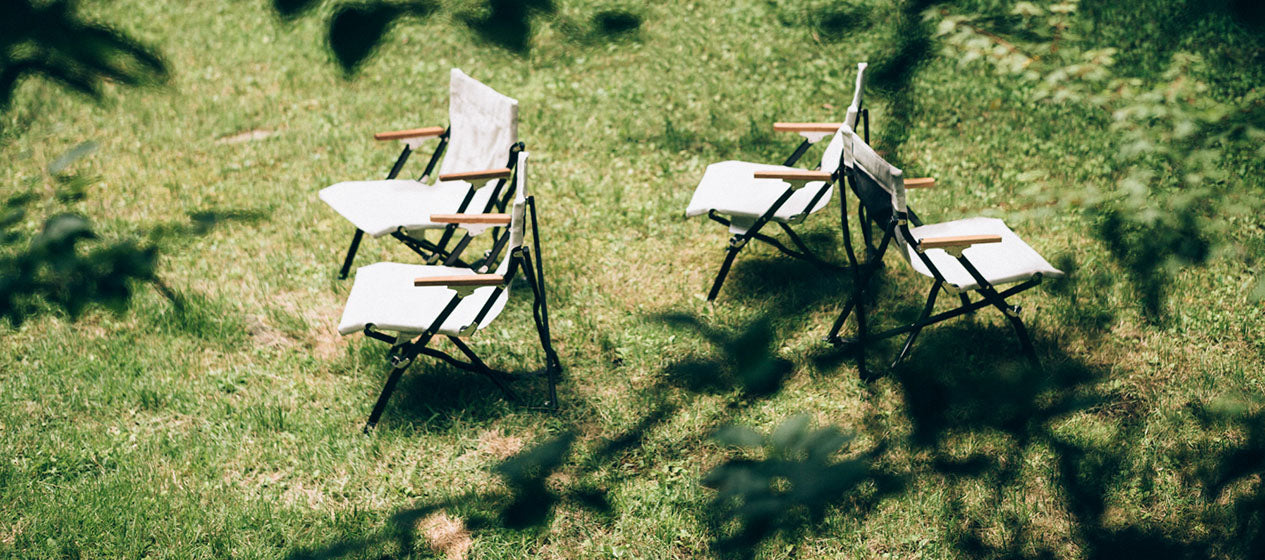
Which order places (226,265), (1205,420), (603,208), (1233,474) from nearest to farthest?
(1233,474) < (1205,420) < (226,265) < (603,208)

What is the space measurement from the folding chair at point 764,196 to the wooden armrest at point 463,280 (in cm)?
118

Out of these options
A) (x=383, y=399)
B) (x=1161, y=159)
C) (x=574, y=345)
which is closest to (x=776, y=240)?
(x=574, y=345)

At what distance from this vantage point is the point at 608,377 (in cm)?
425

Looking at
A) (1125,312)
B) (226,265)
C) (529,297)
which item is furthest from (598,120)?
(1125,312)

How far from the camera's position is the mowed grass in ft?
11.6

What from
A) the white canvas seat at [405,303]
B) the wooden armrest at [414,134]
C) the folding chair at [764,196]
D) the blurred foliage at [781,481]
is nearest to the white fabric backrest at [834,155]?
the folding chair at [764,196]

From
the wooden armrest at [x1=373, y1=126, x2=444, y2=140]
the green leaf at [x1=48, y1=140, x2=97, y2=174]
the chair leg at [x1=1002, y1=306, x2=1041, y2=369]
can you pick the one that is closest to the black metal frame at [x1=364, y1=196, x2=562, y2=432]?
the wooden armrest at [x1=373, y1=126, x2=444, y2=140]

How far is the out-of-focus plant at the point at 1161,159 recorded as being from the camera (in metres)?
3.52

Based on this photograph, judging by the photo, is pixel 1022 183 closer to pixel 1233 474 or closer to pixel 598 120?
pixel 1233 474

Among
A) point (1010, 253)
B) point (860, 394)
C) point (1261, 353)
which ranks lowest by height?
point (1261, 353)

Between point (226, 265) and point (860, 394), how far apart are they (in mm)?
3513

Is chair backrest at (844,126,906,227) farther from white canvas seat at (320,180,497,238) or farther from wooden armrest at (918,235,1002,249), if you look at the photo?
white canvas seat at (320,180,497,238)

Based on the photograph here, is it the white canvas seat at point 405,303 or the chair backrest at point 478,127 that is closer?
the white canvas seat at point 405,303

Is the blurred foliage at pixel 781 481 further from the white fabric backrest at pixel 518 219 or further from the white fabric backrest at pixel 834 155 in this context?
the white fabric backrest at pixel 834 155
